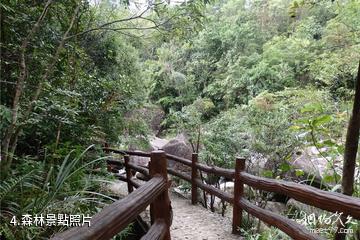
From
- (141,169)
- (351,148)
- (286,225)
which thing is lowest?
(141,169)

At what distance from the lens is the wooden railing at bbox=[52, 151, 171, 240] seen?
41.1 inches

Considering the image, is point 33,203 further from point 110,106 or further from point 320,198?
point 110,106

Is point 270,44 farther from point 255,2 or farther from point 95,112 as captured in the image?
point 95,112

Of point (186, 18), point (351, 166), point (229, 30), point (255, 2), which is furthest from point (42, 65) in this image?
point (255, 2)

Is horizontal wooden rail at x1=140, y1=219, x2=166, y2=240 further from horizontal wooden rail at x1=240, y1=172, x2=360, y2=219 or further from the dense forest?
horizontal wooden rail at x1=240, y1=172, x2=360, y2=219

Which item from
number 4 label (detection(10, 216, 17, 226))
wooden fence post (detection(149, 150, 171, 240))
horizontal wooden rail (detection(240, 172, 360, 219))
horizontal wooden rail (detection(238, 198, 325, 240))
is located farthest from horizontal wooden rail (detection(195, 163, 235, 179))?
number 4 label (detection(10, 216, 17, 226))

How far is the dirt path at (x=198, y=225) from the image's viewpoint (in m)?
3.19

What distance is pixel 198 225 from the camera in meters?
3.55

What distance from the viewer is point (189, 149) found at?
8023 mm

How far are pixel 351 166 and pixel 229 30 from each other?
13198mm

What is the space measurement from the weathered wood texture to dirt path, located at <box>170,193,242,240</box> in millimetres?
1664

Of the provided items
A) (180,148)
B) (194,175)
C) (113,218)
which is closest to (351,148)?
(113,218)

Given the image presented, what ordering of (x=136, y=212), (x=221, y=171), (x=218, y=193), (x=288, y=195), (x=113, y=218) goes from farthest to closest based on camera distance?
(x=218, y=193), (x=221, y=171), (x=288, y=195), (x=136, y=212), (x=113, y=218)

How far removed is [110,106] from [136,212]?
3.12m
